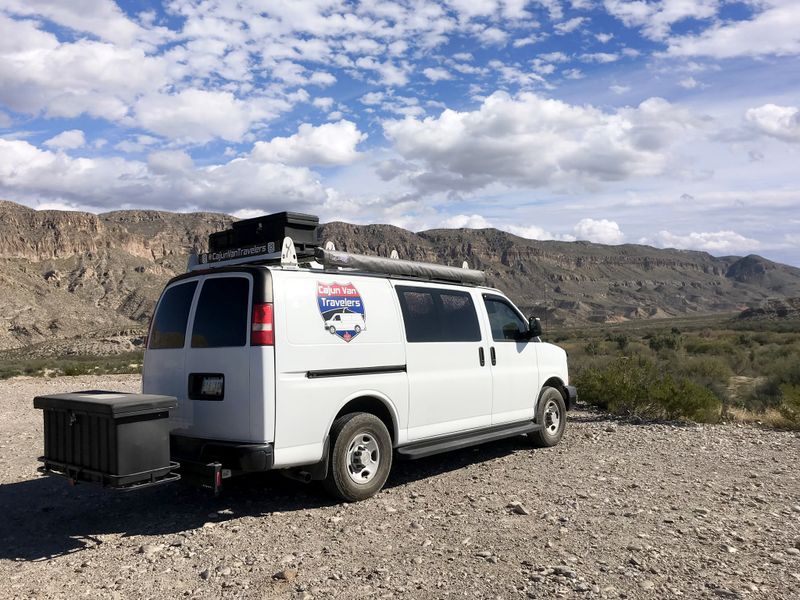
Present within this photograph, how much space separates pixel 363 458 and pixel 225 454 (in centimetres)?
138

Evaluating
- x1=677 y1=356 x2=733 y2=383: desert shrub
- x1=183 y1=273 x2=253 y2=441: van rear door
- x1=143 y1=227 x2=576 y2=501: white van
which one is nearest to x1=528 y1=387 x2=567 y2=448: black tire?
x1=143 y1=227 x2=576 y2=501: white van

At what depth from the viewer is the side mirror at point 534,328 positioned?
8.40 metres

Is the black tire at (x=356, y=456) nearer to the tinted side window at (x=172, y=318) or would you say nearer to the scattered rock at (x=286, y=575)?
the scattered rock at (x=286, y=575)

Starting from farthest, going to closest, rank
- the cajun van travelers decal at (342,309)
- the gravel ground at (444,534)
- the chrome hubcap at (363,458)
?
the chrome hubcap at (363,458), the cajun van travelers decal at (342,309), the gravel ground at (444,534)

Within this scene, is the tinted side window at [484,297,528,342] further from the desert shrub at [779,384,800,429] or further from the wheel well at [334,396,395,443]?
the desert shrub at [779,384,800,429]

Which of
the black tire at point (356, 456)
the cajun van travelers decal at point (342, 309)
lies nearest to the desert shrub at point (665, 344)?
the black tire at point (356, 456)

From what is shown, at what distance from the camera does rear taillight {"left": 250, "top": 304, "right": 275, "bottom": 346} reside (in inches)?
215

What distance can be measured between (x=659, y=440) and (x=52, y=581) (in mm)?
7749

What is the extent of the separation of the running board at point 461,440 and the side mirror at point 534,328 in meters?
1.12

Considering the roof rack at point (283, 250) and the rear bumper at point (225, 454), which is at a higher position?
the roof rack at point (283, 250)

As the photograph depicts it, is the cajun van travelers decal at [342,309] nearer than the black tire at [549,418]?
Yes

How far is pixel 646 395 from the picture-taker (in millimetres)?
11625

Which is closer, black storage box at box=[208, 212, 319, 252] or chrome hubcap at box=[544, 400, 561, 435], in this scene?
black storage box at box=[208, 212, 319, 252]

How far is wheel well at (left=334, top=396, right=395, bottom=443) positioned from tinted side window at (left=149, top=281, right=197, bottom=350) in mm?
1631
